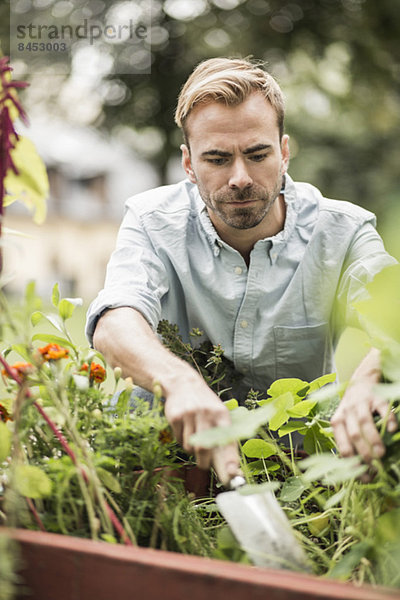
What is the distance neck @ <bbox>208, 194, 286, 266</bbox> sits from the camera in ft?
5.30

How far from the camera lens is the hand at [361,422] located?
0.63 meters

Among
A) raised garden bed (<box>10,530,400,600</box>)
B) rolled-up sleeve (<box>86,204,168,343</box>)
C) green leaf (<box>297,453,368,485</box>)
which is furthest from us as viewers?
rolled-up sleeve (<box>86,204,168,343</box>)

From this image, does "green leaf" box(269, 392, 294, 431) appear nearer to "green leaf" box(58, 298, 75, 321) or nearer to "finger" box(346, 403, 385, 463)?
"finger" box(346, 403, 385, 463)

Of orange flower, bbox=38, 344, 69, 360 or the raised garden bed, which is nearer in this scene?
the raised garden bed

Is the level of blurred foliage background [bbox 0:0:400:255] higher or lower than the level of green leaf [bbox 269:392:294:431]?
higher

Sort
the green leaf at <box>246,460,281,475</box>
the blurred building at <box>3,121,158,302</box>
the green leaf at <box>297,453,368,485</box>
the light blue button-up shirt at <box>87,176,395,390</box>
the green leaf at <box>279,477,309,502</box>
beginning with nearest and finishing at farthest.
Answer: the green leaf at <box>297,453,368,485</box> < the green leaf at <box>279,477,309,502</box> < the green leaf at <box>246,460,281,475</box> < the light blue button-up shirt at <box>87,176,395,390</box> < the blurred building at <box>3,121,158,302</box>

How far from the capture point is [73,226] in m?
19.4

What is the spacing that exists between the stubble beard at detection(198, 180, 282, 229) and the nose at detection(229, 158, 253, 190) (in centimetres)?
2

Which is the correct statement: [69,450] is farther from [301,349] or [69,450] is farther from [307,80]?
[307,80]

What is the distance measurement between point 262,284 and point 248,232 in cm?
15

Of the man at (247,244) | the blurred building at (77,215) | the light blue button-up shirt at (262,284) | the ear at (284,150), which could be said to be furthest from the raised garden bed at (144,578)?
the blurred building at (77,215)

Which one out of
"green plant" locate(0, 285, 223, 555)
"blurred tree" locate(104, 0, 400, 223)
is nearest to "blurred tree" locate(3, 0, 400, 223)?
"blurred tree" locate(104, 0, 400, 223)

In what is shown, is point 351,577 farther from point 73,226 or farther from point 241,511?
point 73,226

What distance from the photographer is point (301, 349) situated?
5.28ft
